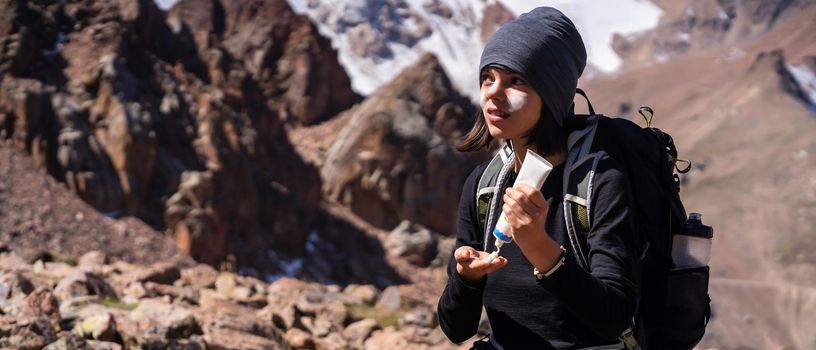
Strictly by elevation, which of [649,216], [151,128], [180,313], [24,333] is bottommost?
[151,128]

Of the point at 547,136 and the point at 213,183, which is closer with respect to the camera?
the point at 547,136

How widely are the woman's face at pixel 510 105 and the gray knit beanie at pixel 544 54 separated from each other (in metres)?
0.03

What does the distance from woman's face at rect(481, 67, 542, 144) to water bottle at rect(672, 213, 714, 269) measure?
0.54 meters

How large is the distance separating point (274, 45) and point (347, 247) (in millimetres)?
11254

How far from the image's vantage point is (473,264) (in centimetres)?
266

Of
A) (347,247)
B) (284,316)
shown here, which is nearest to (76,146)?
(347,247)

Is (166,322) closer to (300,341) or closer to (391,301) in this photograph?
(300,341)

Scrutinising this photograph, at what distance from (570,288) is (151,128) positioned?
62.6ft

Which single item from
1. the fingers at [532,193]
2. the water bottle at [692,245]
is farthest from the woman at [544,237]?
the water bottle at [692,245]

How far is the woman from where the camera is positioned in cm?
247

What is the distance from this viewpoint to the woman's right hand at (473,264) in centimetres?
261

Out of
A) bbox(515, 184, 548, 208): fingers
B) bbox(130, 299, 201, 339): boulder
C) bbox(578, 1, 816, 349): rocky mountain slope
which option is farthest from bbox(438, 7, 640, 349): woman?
bbox(578, 1, 816, 349): rocky mountain slope

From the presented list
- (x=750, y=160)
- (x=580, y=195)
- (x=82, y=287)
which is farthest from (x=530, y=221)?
(x=750, y=160)

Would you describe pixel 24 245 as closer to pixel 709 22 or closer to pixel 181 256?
pixel 181 256
